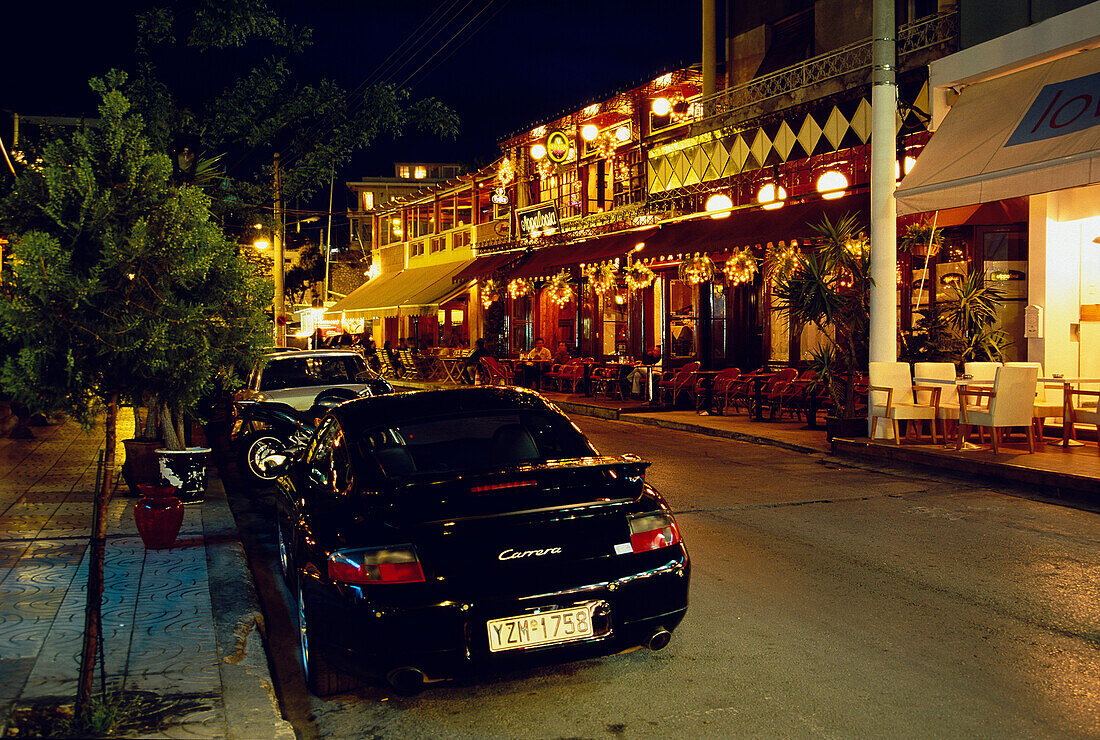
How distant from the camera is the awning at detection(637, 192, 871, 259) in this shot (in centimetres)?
1684

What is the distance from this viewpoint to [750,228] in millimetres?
18594

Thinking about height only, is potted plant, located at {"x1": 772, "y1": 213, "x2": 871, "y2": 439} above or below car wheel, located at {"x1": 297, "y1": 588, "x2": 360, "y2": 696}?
above

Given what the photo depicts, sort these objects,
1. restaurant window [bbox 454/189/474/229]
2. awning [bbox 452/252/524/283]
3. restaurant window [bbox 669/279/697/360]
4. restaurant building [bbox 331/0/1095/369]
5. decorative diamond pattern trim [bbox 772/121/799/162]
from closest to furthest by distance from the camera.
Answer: restaurant building [bbox 331/0/1095/369] < decorative diamond pattern trim [bbox 772/121/799/162] < restaurant window [bbox 669/279/697/360] < awning [bbox 452/252/524/283] < restaurant window [bbox 454/189/474/229]

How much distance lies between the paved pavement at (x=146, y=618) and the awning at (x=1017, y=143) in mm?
9881

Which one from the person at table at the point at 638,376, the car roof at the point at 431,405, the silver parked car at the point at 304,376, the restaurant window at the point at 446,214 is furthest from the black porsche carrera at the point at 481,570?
the restaurant window at the point at 446,214

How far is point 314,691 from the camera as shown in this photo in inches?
178

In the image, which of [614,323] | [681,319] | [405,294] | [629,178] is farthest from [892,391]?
[405,294]

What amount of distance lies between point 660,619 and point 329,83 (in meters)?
11.1

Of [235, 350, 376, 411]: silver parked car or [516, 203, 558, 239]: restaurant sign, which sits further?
[516, 203, 558, 239]: restaurant sign

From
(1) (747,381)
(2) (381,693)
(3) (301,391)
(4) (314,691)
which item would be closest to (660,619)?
(2) (381,693)

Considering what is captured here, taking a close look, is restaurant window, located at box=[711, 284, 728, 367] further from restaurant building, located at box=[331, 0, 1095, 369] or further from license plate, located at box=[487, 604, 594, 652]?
license plate, located at box=[487, 604, 594, 652]

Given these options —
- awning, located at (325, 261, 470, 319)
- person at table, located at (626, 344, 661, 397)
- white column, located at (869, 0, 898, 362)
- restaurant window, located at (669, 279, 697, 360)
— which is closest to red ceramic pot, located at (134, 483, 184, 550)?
white column, located at (869, 0, 898, 362)

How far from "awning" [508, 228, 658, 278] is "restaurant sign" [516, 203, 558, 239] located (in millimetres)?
700

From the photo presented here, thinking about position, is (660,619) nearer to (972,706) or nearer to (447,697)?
(447,697)
